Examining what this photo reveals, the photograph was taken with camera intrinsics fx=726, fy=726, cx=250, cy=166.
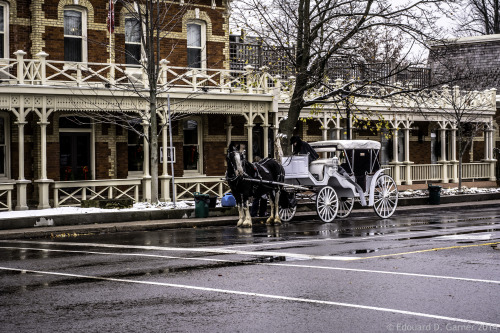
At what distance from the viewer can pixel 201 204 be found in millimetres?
21922

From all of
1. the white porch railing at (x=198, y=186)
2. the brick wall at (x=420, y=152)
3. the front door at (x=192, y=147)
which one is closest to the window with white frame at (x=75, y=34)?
the front door at (x=192, y=147)

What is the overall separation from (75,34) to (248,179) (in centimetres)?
1191

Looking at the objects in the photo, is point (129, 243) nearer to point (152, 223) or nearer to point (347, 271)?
point (152, 223)

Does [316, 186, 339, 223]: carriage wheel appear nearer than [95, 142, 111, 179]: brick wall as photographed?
Yes

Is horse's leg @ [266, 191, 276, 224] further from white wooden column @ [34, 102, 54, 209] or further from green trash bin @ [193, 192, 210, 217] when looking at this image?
white wooden column @ [34, 102, 54, 209]

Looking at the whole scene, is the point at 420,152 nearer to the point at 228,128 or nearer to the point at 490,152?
the point at 490,152

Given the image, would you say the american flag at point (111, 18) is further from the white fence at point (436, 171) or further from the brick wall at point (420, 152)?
the brick wall at point (420, 152)

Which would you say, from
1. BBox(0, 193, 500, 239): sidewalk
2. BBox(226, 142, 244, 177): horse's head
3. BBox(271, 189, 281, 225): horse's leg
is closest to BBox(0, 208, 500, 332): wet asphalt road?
BBox(0, 193, 500, 239): sidewalk

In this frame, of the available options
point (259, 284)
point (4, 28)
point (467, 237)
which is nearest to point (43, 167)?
point (4, 28)

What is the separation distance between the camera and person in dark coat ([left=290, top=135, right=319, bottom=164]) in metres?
20.4

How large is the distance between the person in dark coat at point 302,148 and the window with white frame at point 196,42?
10.7 metres

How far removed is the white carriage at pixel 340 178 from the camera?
794 inches

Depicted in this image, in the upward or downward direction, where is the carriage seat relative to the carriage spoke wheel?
upward

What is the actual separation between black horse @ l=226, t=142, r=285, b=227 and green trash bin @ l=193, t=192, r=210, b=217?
6.83ft
